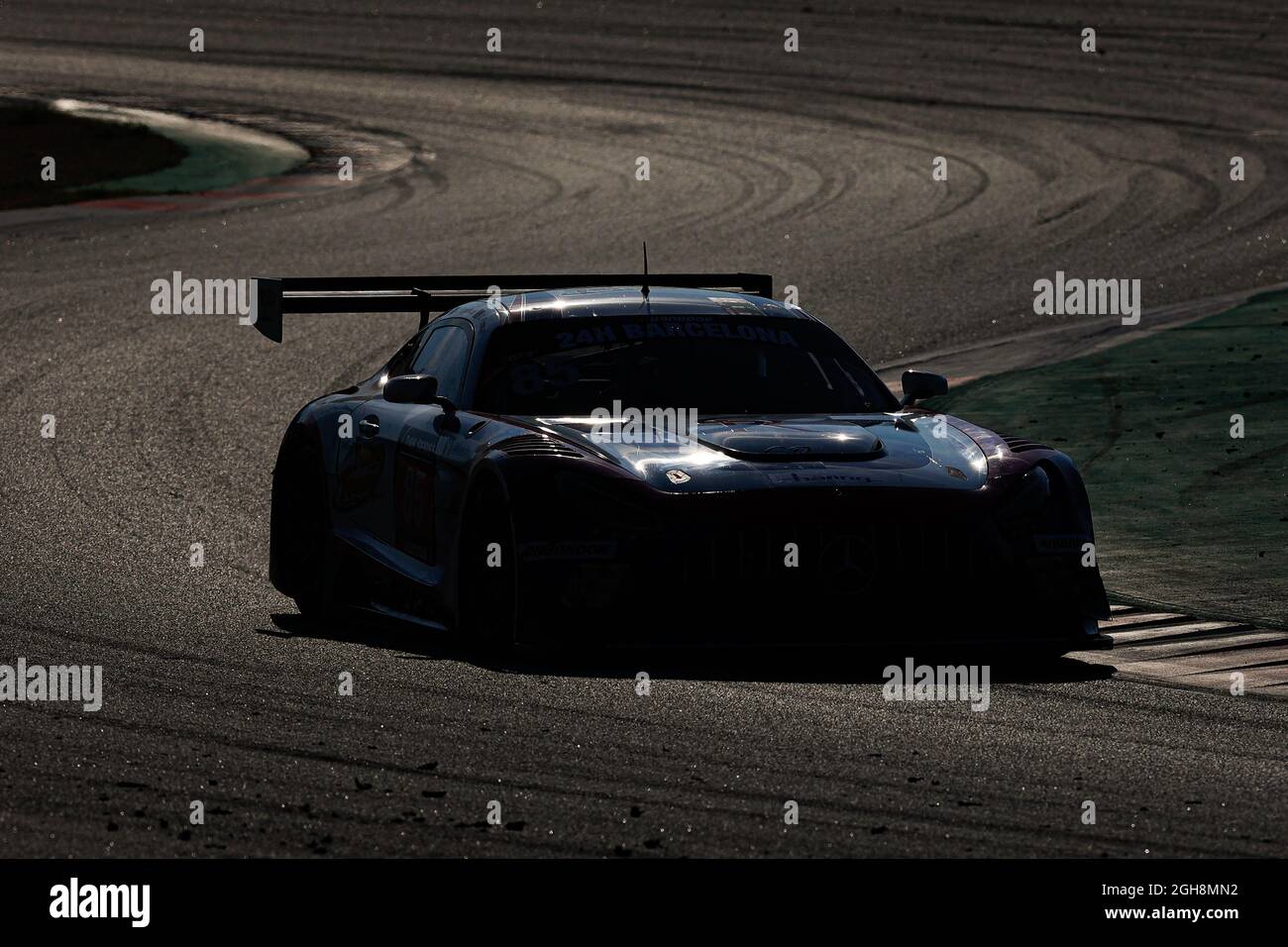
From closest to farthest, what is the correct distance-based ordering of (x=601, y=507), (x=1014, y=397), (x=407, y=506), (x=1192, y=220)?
1. (x=601, y=507)
2. (x=407, y=506)
3. (x=1014, y=397)
4. (x=1192, y=220)

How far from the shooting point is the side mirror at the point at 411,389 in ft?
27.9

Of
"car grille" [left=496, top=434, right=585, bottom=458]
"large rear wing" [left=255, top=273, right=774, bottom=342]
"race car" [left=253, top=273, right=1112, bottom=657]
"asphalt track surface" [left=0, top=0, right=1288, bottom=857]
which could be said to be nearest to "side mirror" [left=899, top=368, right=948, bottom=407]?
"race car" [left=253, top=273, right=1112, bottom=657]

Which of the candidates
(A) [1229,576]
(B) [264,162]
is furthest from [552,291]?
(B) [264,162]

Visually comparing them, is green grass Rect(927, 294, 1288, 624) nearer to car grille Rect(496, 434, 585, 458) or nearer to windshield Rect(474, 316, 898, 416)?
windshield Rect(474, 316, 898, 416)

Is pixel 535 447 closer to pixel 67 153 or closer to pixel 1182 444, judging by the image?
pixel 1182 444

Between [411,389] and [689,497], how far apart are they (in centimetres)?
153

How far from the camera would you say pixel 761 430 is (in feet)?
26.2

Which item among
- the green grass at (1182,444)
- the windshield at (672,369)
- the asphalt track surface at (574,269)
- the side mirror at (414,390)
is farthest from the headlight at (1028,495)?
the side mirror at (414,390)

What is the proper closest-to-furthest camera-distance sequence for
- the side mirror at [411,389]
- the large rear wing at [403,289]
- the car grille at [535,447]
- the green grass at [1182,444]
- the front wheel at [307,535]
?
the car grille at [535,447] → the side mirror at [411,389] → the front wheel at [307,535] → the green grass at [1182,444] → the large rear wing at [403,289]

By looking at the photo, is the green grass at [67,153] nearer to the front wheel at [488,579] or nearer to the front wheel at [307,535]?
the front wheel at [307,535]

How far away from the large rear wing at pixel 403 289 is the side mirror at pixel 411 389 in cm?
114

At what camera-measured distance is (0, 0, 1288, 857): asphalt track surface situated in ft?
18.7

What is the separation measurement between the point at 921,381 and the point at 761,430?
1.17 meters
